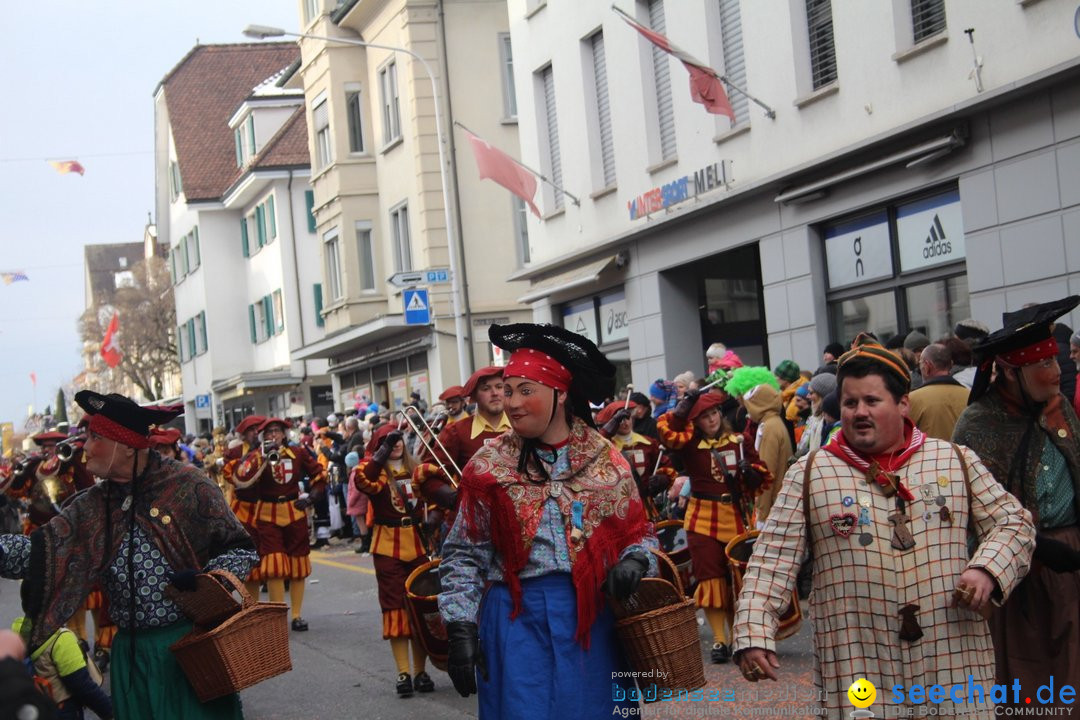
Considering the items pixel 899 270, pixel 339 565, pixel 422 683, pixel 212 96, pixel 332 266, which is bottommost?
pixel 339 565

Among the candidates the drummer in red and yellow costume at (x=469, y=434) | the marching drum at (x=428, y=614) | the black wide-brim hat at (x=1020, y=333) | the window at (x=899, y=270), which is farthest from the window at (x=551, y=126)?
the black wide-brim hat at (x=1020, y=333)

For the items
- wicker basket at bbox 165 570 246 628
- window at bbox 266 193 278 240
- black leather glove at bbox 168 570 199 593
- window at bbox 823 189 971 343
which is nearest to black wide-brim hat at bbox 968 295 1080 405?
wicker basket at bbox 165 570 246 628

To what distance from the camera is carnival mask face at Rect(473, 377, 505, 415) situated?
861 cm

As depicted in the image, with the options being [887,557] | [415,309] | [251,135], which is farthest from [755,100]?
[251,135]

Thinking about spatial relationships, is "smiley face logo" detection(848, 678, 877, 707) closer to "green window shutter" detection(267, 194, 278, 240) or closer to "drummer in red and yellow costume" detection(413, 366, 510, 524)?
"drummer in red and yellow costume" detection(413, 366, 510, 524)

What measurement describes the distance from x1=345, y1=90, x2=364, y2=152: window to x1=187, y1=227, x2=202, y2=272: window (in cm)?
1668

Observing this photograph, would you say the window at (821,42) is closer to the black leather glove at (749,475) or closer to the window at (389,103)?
the black leather glove at (749,475)

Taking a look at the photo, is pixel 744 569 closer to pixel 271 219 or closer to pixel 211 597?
pixel 211 597

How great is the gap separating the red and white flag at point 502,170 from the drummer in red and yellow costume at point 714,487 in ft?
39.5

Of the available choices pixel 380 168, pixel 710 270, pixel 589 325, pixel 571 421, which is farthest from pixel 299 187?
pixel 571 421

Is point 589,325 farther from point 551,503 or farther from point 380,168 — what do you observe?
point 551,503

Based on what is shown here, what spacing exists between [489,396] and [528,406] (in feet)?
11.8

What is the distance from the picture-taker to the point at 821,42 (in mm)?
16547

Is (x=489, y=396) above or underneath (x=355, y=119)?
underneath
